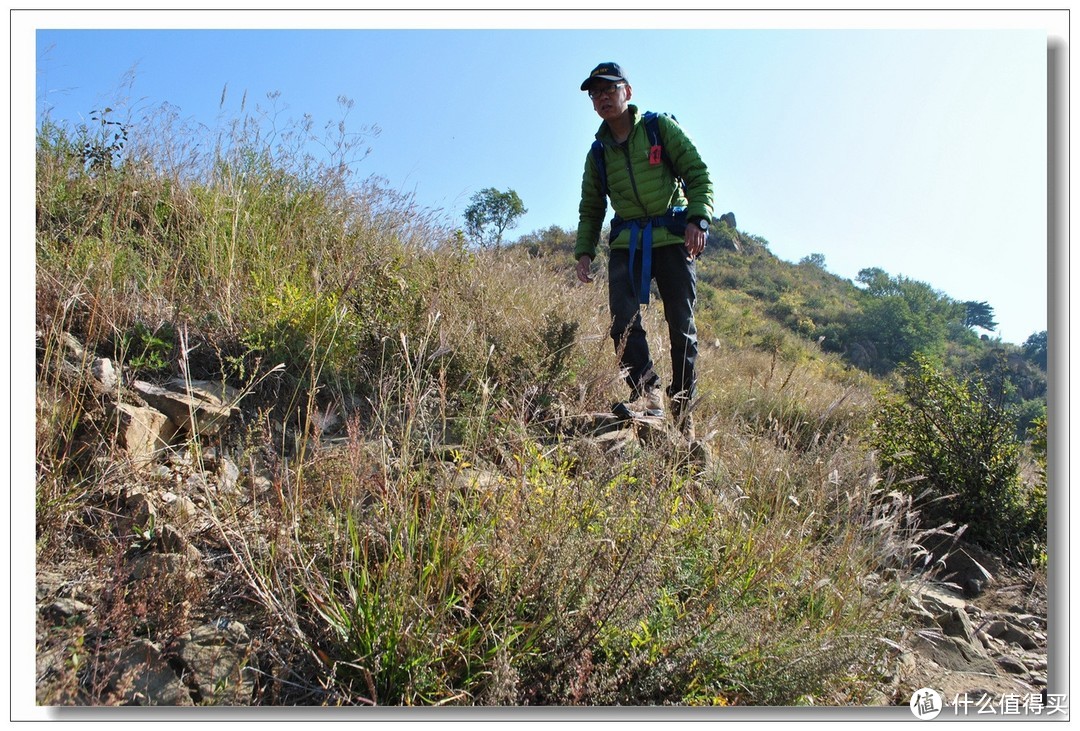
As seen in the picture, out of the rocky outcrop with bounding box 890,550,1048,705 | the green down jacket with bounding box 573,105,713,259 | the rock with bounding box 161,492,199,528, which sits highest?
the green down jacket with bounding box 573,105,713,259

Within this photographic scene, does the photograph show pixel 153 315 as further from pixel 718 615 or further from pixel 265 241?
pixel 718 615

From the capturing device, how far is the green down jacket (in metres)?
3.45

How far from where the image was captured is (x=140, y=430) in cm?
227

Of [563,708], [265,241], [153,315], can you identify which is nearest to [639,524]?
[563,708]

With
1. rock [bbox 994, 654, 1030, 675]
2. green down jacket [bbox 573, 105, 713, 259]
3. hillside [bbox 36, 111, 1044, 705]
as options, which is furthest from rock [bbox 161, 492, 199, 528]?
rock [bbox 994, 654, 1030, 675]

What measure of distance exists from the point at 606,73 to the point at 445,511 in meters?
2.73

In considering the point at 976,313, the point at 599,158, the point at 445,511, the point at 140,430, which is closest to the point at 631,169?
the point at 599,158

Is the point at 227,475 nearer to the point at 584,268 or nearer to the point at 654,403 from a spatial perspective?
the point at 654,403

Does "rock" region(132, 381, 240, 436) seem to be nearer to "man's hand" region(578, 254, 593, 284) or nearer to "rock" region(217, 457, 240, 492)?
"rock" region(217, 457, 240, 492)

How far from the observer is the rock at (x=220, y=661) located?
1526mm

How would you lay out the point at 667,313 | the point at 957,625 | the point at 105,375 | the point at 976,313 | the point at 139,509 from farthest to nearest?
1. the point at 976,313
2. the point at 667,313
3. the point at 957,625
4. the point at 105,375
5. the point at 139,509

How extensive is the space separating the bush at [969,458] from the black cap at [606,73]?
2833 mm

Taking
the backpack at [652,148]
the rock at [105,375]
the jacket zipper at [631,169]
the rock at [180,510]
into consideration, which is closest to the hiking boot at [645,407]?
the jacket zipper at [631,169]

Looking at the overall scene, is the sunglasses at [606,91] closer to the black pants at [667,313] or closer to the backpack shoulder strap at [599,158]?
the backpack shoulder strap at [599,158]
